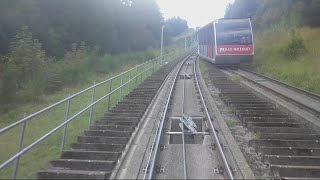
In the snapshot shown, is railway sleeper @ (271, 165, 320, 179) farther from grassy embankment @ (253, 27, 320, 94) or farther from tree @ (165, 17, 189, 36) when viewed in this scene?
tree @ (165, 17, 189, 36)

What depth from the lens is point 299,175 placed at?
7250 mm

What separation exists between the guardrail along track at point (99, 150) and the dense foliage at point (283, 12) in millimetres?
29832

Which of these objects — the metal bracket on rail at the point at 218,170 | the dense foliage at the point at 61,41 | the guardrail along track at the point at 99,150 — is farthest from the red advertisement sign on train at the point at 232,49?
the metal bracket on rail at the point at 218,170

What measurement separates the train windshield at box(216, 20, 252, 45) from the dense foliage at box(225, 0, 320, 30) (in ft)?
40.7

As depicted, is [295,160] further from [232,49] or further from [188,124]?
[232,49]

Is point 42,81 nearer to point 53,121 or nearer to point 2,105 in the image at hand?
point 2,105

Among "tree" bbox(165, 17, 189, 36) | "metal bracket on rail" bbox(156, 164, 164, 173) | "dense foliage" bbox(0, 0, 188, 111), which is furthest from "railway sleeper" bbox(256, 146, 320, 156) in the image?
"tree" bbox(165, 17, 189, 36)

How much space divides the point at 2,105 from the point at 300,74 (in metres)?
15.6

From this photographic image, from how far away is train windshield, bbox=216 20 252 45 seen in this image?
2716cm

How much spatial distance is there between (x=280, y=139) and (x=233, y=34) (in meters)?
18.7

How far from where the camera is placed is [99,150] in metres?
8.48

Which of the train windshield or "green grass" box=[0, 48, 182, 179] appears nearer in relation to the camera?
"green grass" box=[0, 48, 182, 179]

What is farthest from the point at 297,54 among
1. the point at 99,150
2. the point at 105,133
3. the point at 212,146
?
the point at 99,150

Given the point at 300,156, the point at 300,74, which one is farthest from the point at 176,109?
the point at 300,74
